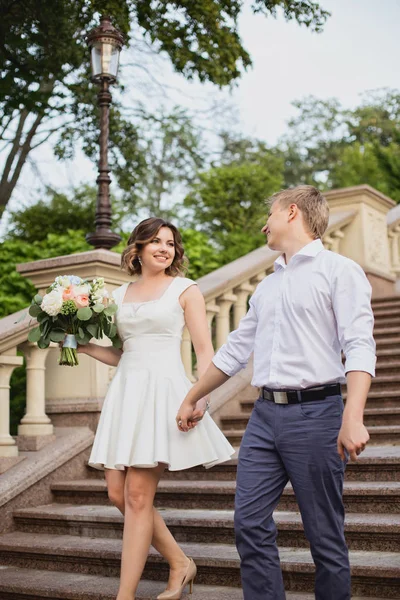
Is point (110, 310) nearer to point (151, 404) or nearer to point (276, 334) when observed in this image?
point (151, 404)

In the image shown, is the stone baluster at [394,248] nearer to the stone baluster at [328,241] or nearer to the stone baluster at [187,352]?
the stone baluster at [328,241]

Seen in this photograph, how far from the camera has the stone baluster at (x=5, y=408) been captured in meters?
5.51

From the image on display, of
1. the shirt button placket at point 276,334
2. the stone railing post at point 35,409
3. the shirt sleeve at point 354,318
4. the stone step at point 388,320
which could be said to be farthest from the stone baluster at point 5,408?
the stone step at point 388,320

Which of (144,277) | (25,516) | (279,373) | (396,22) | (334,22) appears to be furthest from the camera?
(396,22)

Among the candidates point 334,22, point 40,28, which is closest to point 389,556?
point 334,22

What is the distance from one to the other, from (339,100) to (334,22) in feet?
93.4

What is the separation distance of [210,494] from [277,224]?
240 cm

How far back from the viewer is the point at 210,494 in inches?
193

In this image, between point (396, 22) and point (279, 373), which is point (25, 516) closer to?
point (279, 373)

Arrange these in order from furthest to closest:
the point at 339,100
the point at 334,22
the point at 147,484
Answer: the point at 339,100
the point at 334,22
the point at 147,484

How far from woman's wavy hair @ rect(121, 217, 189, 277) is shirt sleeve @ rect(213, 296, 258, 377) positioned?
2.97ft

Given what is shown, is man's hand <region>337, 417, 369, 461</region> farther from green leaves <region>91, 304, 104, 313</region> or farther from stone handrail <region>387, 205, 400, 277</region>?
stone handrail <region>387, 205, 400, 277</region>

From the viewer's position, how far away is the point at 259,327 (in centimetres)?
310

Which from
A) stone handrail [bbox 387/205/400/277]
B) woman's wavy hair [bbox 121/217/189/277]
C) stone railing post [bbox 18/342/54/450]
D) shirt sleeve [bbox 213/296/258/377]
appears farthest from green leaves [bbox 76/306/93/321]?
stone handrail [bbox 387/205/400/277]
